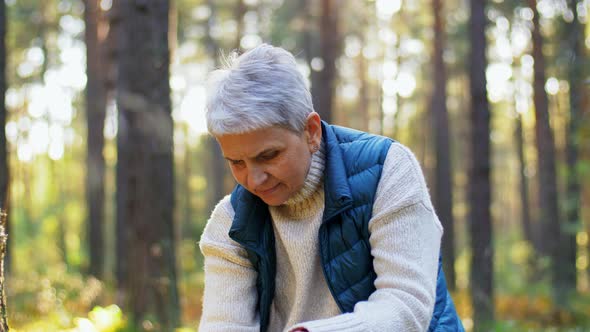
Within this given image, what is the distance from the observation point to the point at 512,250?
97.9 ft

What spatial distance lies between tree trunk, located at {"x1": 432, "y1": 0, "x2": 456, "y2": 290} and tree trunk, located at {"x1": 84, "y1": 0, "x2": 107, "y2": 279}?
895cm

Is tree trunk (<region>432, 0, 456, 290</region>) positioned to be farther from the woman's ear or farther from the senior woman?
the woman's ear

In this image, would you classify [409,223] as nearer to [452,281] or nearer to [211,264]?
[211,264]

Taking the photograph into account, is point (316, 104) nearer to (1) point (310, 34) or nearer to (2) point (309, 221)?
(1) point (310, 34)

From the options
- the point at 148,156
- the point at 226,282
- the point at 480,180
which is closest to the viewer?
the point at 226,282

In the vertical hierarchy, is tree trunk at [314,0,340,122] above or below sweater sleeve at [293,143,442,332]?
above

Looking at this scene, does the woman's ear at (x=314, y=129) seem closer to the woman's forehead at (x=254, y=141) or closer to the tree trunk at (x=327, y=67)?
the woman's forehead at (x=254, y=141)

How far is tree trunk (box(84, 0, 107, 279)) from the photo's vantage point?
15.3 meters

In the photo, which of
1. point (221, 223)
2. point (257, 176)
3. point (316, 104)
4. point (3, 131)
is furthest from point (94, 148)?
point (257, 176)

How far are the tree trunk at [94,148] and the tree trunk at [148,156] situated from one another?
8485mm

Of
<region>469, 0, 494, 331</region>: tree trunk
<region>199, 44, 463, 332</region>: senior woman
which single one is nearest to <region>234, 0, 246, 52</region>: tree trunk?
<region>469, 0, 494, 331</region>: tree trunk

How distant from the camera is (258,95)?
98.7 inches

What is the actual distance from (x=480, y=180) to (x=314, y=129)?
9.13 metres

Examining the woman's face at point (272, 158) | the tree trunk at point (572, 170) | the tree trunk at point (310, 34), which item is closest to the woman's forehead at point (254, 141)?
the woman's face at point (272, 158)
